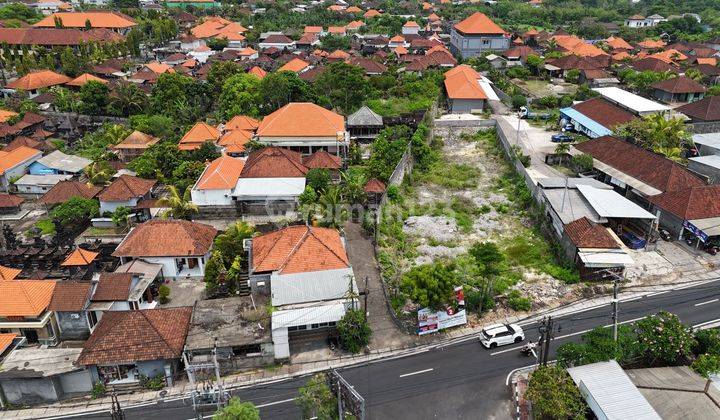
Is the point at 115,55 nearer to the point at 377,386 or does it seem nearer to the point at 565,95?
the point at 565,95

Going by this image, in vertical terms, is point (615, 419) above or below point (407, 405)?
above

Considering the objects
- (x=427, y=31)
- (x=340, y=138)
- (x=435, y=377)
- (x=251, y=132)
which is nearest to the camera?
(x=435, y=377)

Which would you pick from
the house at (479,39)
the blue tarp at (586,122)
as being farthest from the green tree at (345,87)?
the house at (479,39)

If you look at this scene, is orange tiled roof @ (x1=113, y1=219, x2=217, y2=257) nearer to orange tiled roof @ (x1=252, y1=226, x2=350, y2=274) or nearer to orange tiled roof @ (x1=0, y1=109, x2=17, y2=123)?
orange tiled roof @ (x1=252, y1=226, x2=350, y2=274)

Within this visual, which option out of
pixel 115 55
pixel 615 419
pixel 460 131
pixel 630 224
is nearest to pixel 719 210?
pixel 630 224

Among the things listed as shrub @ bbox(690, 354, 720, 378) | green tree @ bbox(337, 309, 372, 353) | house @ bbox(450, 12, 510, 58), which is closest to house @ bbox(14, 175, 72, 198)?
green tree @ bbox(337, 309, 372, 353)

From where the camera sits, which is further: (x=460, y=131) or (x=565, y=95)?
(x=565, y=95)

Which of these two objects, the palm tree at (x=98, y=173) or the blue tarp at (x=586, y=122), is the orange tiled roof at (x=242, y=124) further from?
the blue tarp at (x=586, y=122)
